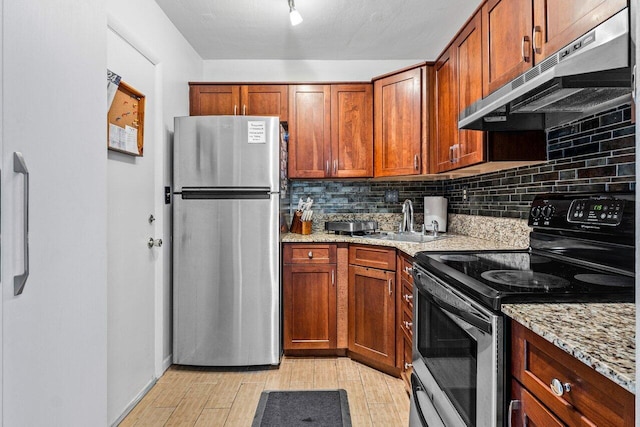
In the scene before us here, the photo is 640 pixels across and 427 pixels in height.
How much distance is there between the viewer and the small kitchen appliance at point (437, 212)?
3.06m

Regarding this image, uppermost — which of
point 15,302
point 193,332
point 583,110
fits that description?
point 583,110

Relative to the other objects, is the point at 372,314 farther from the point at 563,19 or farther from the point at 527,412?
the point at 563,19

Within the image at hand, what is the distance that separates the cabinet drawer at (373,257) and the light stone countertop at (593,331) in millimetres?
1436

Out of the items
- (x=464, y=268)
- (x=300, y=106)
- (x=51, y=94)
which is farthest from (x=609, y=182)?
(x=300, y=106)

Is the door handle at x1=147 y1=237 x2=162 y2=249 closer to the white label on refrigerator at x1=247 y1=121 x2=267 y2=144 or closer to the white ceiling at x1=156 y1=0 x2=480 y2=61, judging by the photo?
the white label on refrigerator at x1=247 y1=121 x2=267 y2=144

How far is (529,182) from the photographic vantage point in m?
2.03

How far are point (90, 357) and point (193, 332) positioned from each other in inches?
56.5

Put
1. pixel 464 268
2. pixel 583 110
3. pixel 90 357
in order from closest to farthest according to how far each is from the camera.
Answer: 1. pixel 90 357
2. pixel 464 268
3. pixel 583 110

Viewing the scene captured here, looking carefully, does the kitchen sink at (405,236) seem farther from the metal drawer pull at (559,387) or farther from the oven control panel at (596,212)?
the metal drawer pull at (559,387)

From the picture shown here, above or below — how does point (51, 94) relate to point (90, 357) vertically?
above

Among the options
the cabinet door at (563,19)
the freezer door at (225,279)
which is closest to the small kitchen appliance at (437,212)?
the freezer door at (225,279)

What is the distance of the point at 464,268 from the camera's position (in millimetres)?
1361

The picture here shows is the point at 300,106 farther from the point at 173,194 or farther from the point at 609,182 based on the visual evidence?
the point at 609,182

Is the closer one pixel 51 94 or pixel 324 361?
pixel 51 94
